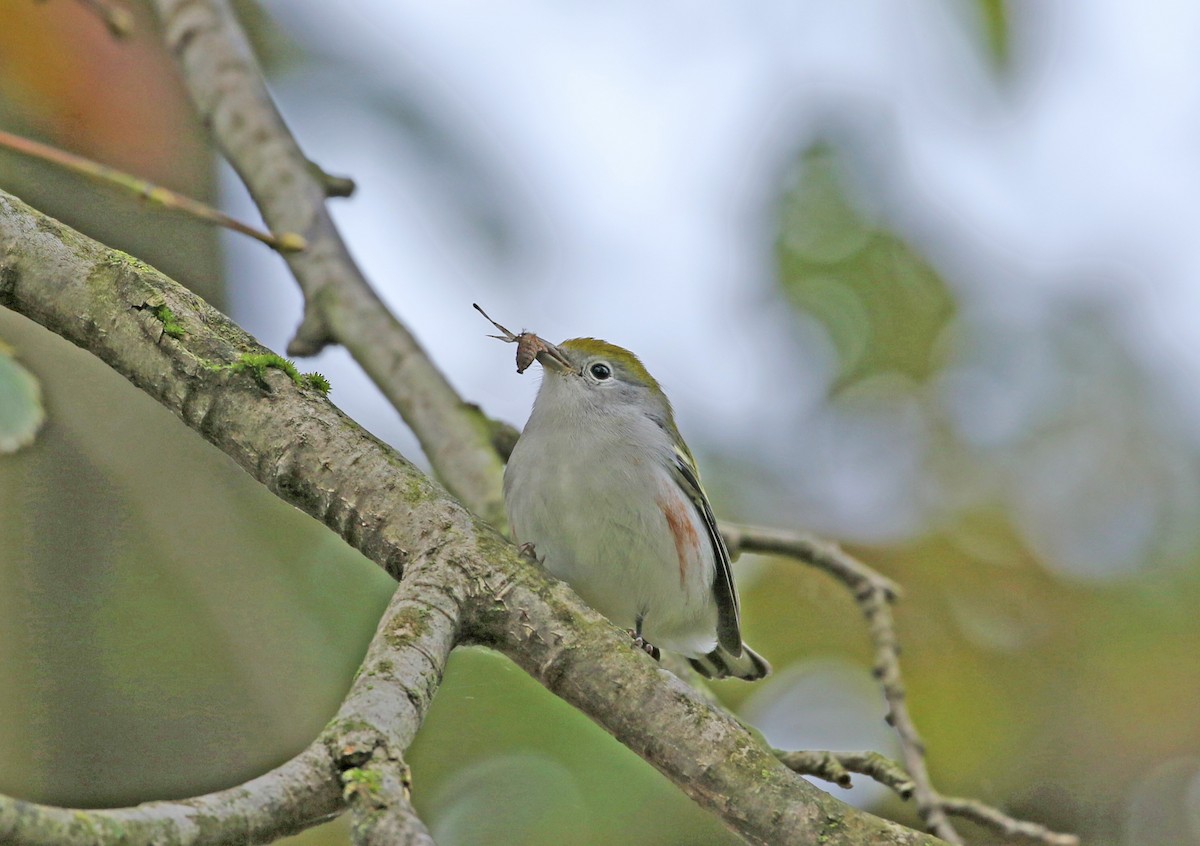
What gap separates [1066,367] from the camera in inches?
271

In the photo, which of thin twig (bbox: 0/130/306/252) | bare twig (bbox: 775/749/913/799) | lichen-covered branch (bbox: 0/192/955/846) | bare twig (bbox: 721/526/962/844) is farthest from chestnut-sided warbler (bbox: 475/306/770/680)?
thin twig (bbox: 0/130/306/252)

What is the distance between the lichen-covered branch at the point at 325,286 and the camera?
4008mm

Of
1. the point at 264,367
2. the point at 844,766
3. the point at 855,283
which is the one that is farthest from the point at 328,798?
the point at 855,283

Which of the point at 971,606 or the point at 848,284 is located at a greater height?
the point at 848,284

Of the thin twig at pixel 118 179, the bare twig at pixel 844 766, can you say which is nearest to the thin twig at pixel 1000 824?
the bare twig at pixel 844 766

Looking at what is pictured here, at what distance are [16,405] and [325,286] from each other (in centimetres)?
165

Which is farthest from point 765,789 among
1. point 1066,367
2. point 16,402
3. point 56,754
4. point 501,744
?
point 1066,367

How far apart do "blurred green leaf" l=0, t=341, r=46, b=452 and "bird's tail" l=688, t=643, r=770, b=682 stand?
9.15 ft

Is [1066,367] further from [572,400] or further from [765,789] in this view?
[765,789]

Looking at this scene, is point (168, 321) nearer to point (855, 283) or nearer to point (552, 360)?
point (552, 360)

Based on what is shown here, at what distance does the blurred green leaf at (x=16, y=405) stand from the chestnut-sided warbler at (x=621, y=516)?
179 centimetres

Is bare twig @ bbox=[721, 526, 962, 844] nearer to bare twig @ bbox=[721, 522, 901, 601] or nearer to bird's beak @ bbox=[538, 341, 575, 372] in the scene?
bare twig @ bbox=[721, 522, 901, 601]

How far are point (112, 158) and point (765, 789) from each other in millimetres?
4117

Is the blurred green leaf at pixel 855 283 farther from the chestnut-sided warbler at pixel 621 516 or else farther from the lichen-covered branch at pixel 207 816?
the lichen-covered branch at pixel 207 816
